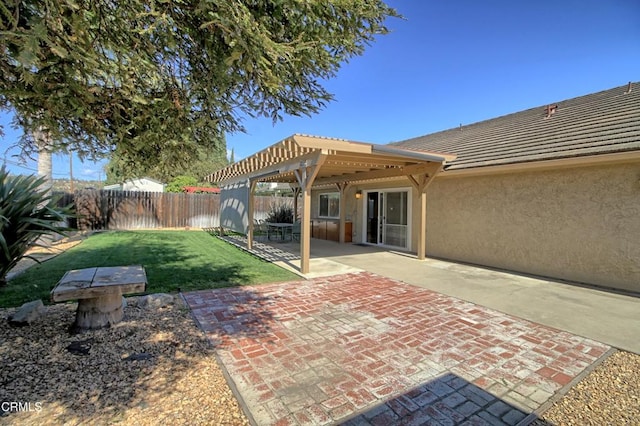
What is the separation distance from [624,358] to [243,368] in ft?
14.5

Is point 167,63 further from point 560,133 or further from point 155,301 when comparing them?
point 560,133

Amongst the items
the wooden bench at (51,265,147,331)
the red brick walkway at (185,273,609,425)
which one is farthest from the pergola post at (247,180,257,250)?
the wooden bench at (51,265,147,331)

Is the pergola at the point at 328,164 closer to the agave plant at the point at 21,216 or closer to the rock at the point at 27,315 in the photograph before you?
the agave plant at the point at 21,216

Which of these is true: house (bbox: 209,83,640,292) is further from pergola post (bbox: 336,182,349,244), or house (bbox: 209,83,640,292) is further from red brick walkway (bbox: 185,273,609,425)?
red brick walkway (bbox: 185,273,609,425)

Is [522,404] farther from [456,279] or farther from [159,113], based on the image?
[456,279]

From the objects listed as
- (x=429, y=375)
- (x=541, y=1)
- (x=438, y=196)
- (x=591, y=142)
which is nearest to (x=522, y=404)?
(x=429, y=375)

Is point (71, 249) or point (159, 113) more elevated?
point (159, 113)

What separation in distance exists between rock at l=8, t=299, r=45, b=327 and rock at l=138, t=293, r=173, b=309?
1223 millimetres

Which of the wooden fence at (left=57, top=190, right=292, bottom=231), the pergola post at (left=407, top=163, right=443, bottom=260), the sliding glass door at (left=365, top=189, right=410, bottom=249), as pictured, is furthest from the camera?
the wooden fence at (left=57, top=190, right=292, bottom=231)

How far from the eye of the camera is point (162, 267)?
7840 mm

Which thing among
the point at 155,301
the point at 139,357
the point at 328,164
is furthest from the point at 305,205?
the point at 139,357

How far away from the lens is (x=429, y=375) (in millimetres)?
3154

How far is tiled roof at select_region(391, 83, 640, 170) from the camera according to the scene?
270 inches

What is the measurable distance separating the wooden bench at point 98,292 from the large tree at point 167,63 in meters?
1.62
